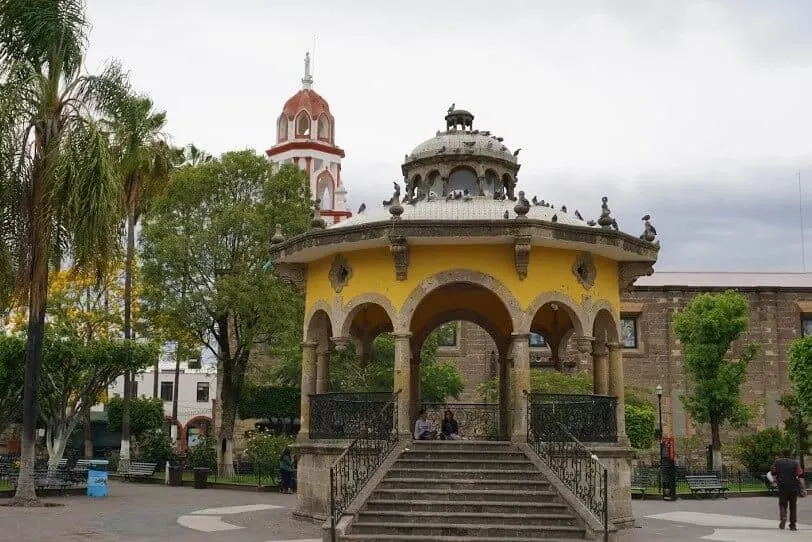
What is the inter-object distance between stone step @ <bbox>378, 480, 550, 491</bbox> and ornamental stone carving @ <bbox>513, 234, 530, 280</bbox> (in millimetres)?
3625

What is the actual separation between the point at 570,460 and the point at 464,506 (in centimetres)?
228

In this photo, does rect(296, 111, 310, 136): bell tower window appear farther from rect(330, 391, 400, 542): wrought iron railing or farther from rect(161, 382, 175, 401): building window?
rect(330, 391, 400, 542): wrought iron railing

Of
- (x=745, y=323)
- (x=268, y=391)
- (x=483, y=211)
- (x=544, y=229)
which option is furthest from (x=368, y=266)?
(x=268, y=391)

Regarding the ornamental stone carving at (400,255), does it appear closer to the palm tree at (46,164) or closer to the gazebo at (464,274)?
the gazebo at (464,274)

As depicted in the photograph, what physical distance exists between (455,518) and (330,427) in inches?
141

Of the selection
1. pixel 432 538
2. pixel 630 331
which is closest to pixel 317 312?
pixel 432 538

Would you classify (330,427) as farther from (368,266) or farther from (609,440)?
(609,440)

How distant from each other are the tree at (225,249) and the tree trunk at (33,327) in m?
9.62

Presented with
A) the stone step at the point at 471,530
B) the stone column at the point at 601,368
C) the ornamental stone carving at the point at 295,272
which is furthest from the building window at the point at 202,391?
the stone step at the point at 471,530

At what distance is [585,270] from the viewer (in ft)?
53.4

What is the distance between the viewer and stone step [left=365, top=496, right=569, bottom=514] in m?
13.0

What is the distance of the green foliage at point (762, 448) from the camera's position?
3191 centimetres

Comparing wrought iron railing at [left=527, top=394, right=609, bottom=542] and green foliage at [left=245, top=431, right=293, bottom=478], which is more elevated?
wrought iron railing at [left=527, top=394, right=609, bottom=542]

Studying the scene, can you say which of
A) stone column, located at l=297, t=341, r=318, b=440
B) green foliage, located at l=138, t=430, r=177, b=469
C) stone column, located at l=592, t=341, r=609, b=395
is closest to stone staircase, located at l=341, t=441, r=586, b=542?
stone column, located at l=297, t=341, r=318, b=440
